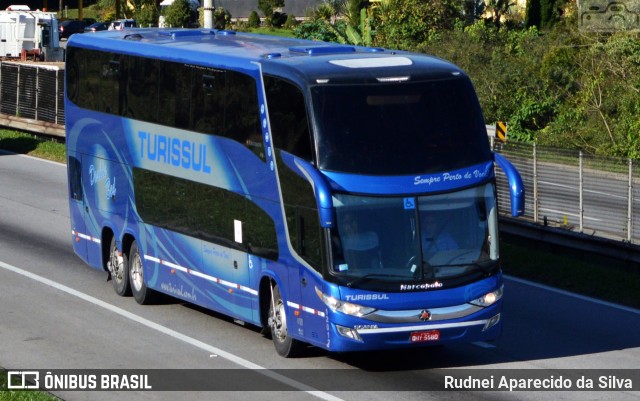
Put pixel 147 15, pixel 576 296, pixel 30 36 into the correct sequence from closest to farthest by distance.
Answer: pixel 576 296 < pixel 30 36 < pixel 147 15

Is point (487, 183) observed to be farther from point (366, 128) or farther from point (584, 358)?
point (584, 358)

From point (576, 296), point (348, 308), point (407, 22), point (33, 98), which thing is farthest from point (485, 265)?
point (407, 22)

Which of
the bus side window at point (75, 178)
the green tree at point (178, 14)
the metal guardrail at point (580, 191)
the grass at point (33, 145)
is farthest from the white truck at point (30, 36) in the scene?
→ the bus side window at point (75, 178)

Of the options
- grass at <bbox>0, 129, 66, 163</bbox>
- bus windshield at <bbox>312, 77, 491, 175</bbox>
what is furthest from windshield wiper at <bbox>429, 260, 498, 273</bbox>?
grass at <bbox>0, 129, 66, 163</bbox>

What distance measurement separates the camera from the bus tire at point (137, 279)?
62.1 ft

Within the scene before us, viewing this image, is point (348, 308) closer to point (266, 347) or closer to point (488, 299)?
point (488, 299)

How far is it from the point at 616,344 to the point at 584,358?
106cm

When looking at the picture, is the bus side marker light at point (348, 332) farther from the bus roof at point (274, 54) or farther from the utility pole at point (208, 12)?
the utility pole at point (208, 12)

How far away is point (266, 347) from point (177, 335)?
4.87ft

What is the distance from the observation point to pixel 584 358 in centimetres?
1564

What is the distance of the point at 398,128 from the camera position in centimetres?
1443

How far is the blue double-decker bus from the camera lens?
46.3 feet

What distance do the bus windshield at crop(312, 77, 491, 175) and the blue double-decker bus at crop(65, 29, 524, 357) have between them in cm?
2

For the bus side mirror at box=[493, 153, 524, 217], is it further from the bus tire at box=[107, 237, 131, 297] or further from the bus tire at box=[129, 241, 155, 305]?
the bus tire at box=[107, 237, 131, 297]
